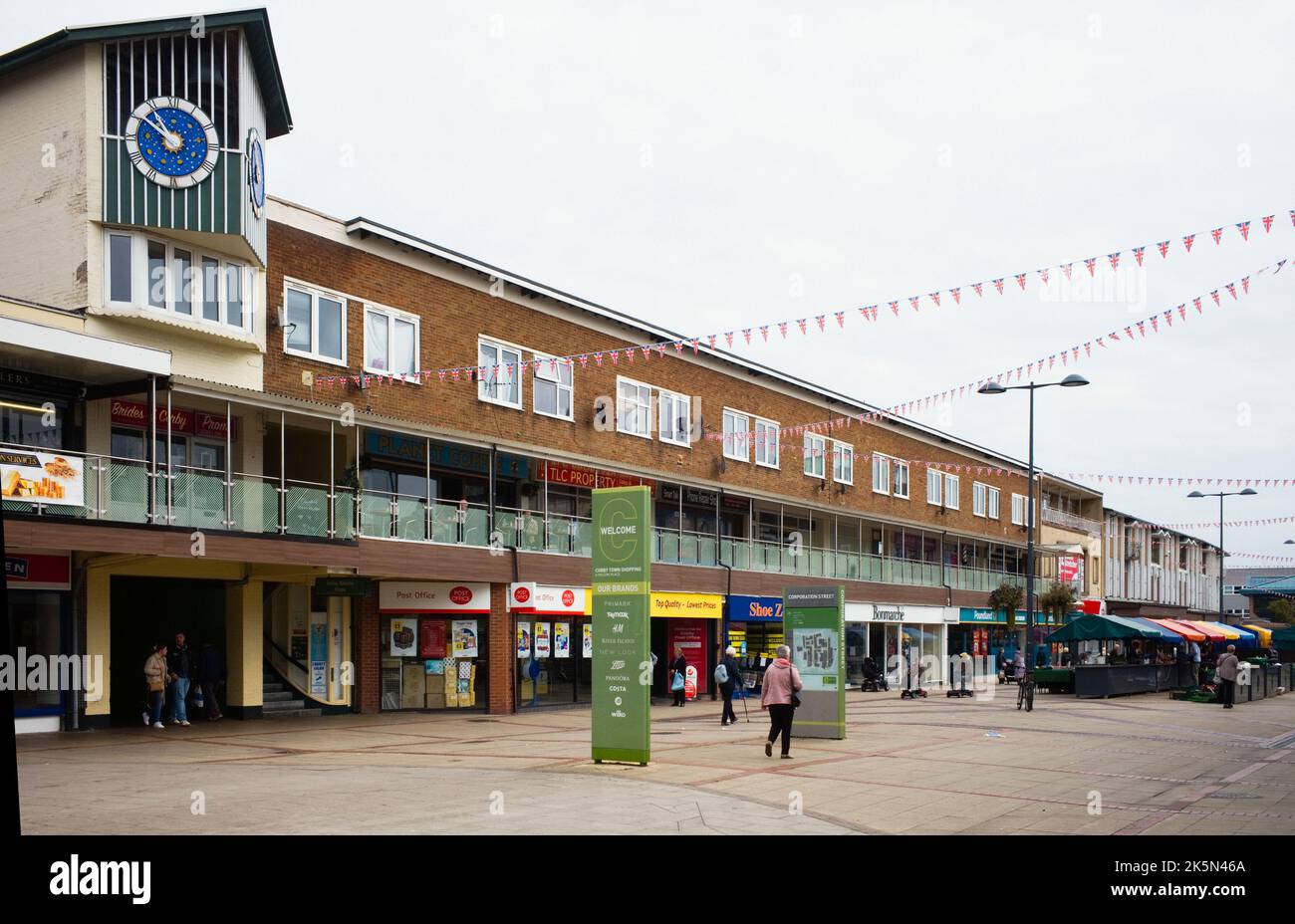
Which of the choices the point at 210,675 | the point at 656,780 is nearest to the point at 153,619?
the point at 210,675

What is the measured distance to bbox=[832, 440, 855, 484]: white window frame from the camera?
45969 millimetres

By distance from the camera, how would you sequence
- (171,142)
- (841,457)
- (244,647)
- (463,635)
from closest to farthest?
(171,142)
(244,647)
(463,635)
(841,457)

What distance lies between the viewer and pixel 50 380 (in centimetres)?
1964

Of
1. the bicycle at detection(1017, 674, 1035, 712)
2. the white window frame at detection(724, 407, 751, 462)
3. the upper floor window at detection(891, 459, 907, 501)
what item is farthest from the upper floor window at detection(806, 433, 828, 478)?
the bicycle at detection(1017, 674, 1035, 712)

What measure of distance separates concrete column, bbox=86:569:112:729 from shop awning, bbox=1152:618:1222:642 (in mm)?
33577

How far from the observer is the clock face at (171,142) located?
2025cm

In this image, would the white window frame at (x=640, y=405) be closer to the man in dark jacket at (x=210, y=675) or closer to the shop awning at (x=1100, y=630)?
the man in dark jacket at (x=210, y=675)

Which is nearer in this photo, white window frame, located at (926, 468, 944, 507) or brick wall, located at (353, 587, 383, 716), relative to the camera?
brick wall, located at (353, 587, 383, 716)

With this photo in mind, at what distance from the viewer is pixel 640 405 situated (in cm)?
3434

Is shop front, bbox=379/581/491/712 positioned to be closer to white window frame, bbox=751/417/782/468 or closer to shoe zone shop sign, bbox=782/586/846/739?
shoe zone shop sign, bbox=782/586/846/739

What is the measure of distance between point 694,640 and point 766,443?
874 cm

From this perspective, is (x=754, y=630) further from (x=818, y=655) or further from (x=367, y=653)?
(x=818, y=655)

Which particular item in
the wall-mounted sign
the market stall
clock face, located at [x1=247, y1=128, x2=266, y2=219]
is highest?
clock face, located at [x1=247, y1=128, x2=266, y2=219]
